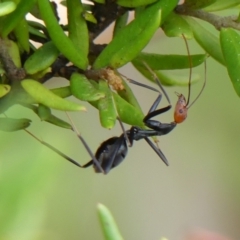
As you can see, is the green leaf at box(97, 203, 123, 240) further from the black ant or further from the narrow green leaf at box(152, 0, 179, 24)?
the black ant

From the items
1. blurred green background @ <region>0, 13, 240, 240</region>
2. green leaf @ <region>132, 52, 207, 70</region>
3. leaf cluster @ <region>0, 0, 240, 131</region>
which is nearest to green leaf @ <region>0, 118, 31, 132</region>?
leaf cluster @ <region>0, 0, 240, 131</region>

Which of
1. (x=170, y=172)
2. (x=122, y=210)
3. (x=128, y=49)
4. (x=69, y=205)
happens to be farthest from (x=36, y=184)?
(x=170, y=172)

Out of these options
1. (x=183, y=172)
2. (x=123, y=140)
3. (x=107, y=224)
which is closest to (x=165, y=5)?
(x=107, y=224)

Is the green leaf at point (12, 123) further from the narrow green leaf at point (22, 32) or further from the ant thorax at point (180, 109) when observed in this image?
the ant thorax at point (180, 109)

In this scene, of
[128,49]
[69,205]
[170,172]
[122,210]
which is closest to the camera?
[128,49]

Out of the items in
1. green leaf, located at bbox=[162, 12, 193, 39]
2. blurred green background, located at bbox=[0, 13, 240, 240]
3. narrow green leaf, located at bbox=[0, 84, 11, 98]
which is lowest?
blurred green background, located at bbox=[0, 13, 240, 240]

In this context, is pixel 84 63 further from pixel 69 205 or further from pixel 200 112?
pixel 200 112

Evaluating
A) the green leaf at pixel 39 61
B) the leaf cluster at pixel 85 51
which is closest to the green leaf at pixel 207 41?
the leaf cluster at pixel 85 51
